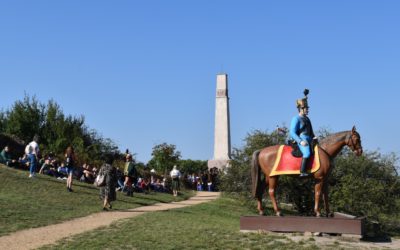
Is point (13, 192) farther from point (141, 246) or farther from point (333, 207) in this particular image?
point (333, 207)

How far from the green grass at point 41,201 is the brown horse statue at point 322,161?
6.50 meters

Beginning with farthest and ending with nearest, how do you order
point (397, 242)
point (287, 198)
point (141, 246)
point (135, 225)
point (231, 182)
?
point (231, 182), point (287, 198), point (135, 225), point (397, 242), point (141, 246)

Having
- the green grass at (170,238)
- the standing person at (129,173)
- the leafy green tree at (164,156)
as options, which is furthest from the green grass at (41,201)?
the leafy green tree at (164,156)

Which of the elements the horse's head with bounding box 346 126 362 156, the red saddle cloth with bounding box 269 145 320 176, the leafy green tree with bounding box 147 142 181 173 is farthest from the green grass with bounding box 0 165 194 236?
the leafy green tree with bounding box 147 142 181 173

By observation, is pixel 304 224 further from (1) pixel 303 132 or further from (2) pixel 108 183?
(2) pixel 108 183

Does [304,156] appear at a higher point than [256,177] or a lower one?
higher

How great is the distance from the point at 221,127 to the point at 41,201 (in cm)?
3389

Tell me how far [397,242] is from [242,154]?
13177 millimetres

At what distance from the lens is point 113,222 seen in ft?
52.0

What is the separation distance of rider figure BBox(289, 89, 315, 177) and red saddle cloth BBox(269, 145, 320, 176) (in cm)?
17

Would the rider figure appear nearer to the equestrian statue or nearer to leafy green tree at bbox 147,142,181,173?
the equestrian statue

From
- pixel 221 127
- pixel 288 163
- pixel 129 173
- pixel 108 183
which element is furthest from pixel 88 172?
pixel 221 127

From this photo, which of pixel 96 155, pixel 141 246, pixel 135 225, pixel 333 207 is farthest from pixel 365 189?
pixel 96 155

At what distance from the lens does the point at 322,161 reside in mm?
13703
